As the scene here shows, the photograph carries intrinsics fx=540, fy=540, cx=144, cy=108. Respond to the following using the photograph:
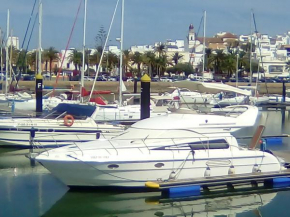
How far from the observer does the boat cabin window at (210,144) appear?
1608cm

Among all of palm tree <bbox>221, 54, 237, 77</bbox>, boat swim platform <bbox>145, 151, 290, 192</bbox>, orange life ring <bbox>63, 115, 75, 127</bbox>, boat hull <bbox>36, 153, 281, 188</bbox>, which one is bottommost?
boat swim platform <bbox>145, 151, 290, 192</bbox>

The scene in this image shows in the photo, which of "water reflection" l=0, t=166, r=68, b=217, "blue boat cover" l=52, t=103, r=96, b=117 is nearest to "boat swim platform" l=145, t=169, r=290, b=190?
"water reflection" l=0, t=166, r=68, b=217

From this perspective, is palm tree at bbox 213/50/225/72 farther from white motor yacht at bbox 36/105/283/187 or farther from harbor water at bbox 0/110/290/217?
harbor water at bbox 0/110/290/217

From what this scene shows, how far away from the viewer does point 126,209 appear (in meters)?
15.0

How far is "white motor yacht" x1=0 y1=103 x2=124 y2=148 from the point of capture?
22.5m

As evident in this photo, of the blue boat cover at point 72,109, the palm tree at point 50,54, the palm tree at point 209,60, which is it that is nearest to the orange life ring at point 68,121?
the blue boat cover at point 72,109

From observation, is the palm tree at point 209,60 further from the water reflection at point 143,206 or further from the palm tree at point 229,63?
the water reflection at point 143,206

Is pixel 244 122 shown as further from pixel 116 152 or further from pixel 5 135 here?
pixel 5 135

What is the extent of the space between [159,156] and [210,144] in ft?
5.83

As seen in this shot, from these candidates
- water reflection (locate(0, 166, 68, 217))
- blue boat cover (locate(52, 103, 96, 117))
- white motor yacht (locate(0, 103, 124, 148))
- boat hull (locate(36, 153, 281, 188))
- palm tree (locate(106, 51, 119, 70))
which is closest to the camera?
water reflection (locate(0, 166, 68, 217))

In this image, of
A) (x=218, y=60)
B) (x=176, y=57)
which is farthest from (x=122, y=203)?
(x=176, y=57)

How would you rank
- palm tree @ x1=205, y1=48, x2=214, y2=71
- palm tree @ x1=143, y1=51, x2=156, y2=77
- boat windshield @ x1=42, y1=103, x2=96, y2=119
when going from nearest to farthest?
1. boat windshield @ x1=42, y1=103, x2=96, y2=119
2. palm tree @ x1=143, y1=51, x2=156, y2=77
3. palm tree @ x1=205, y1=48, x2=214, y2=71

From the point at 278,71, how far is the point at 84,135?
108140mm

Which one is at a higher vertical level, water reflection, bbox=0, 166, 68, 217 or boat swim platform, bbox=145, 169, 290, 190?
boat swim platform, bbox=145, 169, 290, 190
